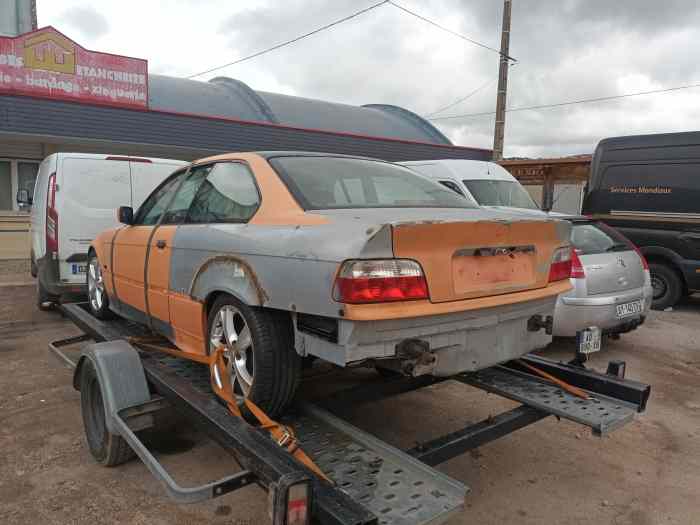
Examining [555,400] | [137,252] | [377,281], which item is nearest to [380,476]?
[377,281]

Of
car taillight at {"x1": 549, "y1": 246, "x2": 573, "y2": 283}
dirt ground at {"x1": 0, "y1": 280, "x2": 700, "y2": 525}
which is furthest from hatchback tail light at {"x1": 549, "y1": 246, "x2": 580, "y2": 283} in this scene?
dirt ground at {"x1": 0, "y1": 280, "x2": 700, "y2": 525}

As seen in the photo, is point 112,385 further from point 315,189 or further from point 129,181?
point 129,181

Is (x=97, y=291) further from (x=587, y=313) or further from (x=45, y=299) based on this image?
(x=587, y=313)

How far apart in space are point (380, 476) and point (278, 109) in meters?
19.0

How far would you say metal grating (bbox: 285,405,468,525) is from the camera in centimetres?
200

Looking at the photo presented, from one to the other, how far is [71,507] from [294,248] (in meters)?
1.80

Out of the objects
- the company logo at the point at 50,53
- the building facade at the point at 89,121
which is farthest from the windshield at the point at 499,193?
the company logo at the point at 50,53

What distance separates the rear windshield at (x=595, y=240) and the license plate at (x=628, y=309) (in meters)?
0.56

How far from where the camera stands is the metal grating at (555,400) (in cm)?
282

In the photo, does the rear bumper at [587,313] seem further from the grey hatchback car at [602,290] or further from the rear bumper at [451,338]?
the rear bumper at [451,338]

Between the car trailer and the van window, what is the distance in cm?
595

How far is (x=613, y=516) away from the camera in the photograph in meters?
2.87

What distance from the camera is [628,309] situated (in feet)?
17.9

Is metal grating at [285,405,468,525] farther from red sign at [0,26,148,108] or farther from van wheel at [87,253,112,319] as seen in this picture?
red sign at [0,26,148,108]
